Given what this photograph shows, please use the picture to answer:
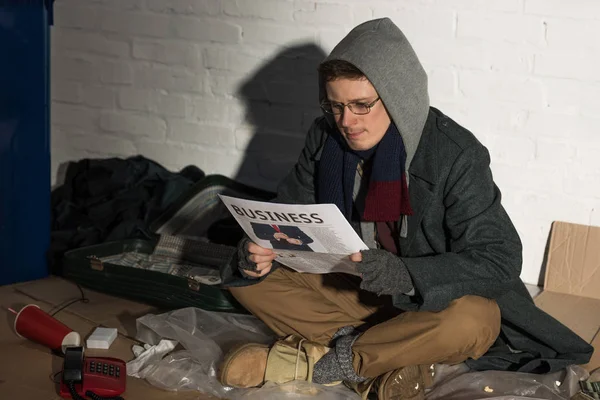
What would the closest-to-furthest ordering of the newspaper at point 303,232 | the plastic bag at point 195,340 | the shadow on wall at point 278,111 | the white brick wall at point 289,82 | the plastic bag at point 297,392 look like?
the newspaper at point 303,232, the plastic bag at point 297,392, the plastic bag at point 195,340, the white brick wall at point 289,82, the shadow on wall at point 278,111

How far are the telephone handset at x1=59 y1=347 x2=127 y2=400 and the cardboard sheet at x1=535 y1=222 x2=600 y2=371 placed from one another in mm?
1419

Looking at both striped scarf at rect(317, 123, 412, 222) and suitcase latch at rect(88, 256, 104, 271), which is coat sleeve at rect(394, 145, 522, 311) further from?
suitcase latch at rect(88, 256, 104, 271)

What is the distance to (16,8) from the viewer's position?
299cm

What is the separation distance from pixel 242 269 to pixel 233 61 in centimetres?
126

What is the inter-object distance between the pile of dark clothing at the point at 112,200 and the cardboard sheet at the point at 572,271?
4.39 feet

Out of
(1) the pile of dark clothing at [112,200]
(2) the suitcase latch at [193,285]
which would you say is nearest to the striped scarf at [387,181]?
(2) the suitcase latch at [193,285]

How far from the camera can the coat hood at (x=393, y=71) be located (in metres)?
2.23

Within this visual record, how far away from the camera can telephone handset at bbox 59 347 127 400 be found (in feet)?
7.40

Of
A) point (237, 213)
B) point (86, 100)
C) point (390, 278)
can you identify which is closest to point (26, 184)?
point (86, 100)

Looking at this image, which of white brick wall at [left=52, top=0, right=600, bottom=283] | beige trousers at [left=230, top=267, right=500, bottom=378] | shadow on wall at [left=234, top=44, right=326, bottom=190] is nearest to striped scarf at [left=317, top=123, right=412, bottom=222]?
beige trousers at [left=230, top=267, right=500, bottom=378]

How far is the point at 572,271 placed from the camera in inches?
124

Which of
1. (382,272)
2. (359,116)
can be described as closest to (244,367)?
(382,272)

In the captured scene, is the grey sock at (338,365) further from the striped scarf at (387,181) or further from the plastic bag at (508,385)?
the striped scarf at (387,181)

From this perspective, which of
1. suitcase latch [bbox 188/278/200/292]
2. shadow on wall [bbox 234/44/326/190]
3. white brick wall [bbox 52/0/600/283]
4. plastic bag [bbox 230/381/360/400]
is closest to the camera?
plastic bag [bbox 230/381/360/400]
